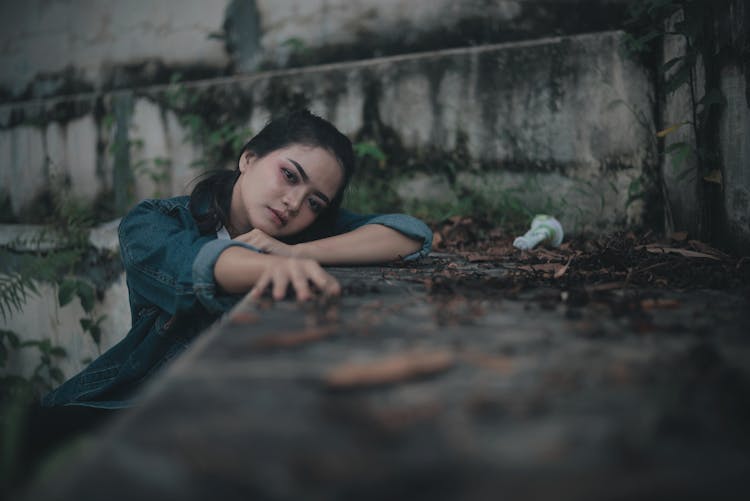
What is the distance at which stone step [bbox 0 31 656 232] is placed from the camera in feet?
10.8

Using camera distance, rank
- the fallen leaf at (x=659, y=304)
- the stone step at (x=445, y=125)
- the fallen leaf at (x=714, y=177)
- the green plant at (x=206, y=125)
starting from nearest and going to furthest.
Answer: the fallen leaf at (x=659, y=304)
the fallen leaf at (x=714, y=177)
the stone step at (x=445, y=125)
the green plant at (x=206, y=125)

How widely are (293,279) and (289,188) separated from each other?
0.85 metres

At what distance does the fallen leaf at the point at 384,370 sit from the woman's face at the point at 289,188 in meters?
1.45

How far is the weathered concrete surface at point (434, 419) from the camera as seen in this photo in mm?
562

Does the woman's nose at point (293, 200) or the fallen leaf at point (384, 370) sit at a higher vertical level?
the woman's nose at point (293, 200)

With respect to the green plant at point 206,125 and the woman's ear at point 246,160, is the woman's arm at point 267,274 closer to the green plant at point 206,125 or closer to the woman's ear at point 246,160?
the woman's ear at point 246,160

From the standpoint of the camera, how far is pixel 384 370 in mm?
811

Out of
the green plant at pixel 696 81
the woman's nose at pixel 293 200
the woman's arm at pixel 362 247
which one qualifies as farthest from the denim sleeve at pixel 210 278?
the green plant at pixel 696 81

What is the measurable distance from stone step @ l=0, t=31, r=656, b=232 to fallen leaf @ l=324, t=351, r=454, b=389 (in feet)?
8.62

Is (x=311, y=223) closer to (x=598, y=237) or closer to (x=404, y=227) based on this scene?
(x=404, y=227)

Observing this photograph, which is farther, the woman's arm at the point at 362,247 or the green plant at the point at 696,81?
the green plant at the point at 696,81

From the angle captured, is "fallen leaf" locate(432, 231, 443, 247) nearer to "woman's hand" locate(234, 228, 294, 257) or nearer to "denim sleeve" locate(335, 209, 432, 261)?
"denim sleeve" locate(335, 209, 432, 261)

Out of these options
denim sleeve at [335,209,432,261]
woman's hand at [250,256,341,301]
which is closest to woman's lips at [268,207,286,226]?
denim sleeve at [335,209,432,261]

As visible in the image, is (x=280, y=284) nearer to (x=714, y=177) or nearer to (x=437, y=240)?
(x=437, y=240)
